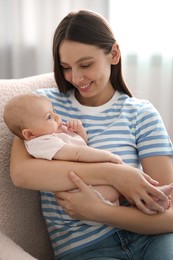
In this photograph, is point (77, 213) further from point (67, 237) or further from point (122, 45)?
point (122, 45)

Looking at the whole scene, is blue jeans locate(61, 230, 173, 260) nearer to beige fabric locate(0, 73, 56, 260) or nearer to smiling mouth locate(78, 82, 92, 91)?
beige fabric locate(0, 73, 56, 260)

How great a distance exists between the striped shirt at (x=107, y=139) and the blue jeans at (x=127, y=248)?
2 centimetres

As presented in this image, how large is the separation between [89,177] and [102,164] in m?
0.06

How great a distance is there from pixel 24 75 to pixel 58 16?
410 mm

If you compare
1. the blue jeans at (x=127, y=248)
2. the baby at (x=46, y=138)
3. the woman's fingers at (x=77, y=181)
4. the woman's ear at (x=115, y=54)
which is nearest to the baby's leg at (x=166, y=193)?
the baby at (x=46, y=138)

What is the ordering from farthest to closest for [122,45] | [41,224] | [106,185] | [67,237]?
[122,45] → [41,224] → [67,237] → [106,185]

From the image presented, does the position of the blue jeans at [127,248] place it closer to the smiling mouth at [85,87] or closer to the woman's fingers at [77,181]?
the woman's fingers at [77,181]

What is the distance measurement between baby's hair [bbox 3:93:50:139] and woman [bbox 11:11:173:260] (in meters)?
0.08

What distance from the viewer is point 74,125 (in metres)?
1.26

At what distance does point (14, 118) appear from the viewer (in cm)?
120

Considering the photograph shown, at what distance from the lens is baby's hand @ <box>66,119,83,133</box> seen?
1264mm

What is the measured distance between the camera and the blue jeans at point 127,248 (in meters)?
1.19

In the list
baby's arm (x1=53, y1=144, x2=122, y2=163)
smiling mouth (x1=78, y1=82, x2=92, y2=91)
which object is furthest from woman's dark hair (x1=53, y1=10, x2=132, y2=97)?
baby's arm (x1=53, y1=144, x2=122, y2=163)

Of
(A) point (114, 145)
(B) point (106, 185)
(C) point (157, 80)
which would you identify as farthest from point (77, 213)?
(C) point (157, 80)
